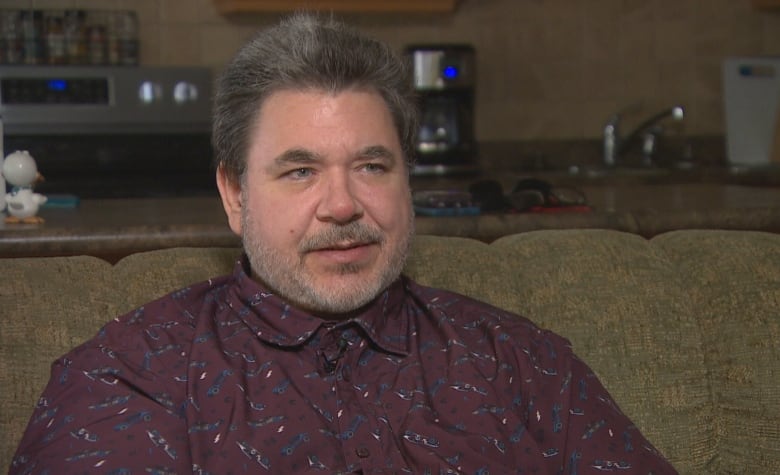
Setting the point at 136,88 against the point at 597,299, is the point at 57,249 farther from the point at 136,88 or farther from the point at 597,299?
the point at 136,88

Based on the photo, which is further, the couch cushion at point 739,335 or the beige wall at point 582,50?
the beige wall at point 582,50

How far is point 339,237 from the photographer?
4.85ft

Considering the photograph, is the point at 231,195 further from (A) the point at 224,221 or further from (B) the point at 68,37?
(B) the point at 68,37

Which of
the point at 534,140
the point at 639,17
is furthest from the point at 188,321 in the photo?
the point at 639,17

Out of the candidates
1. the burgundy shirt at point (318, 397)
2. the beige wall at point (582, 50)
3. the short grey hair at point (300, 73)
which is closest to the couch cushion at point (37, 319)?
the burgundy shirt at point (318, 397)

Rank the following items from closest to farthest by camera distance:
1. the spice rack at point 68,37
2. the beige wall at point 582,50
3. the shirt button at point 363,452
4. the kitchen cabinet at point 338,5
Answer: the shirt button at point 363,452 → the spice rack at point 68,37 → the kitchen cabinet at point 338,5 → the beige wall at point 582,50

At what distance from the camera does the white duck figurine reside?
204 cm

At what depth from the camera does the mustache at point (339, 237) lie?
147 cm

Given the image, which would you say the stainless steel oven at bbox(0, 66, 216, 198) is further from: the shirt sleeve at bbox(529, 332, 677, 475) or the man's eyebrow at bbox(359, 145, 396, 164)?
the shirt sleeve at bbox(529, 332, 677, 475)

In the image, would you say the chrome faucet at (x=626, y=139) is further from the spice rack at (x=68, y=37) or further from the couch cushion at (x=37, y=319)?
the couch cushion at (x=37, y=319)

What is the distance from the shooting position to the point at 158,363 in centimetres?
144

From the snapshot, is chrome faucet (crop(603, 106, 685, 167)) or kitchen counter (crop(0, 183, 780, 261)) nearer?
kitchen counter (crop(0, 183, 780, 261))

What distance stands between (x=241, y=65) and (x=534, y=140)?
11.2 feet

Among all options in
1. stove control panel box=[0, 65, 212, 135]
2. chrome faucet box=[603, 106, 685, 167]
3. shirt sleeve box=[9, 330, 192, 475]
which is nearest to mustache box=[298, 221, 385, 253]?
shirt sleeve box=[9, 330, 192, 475]
